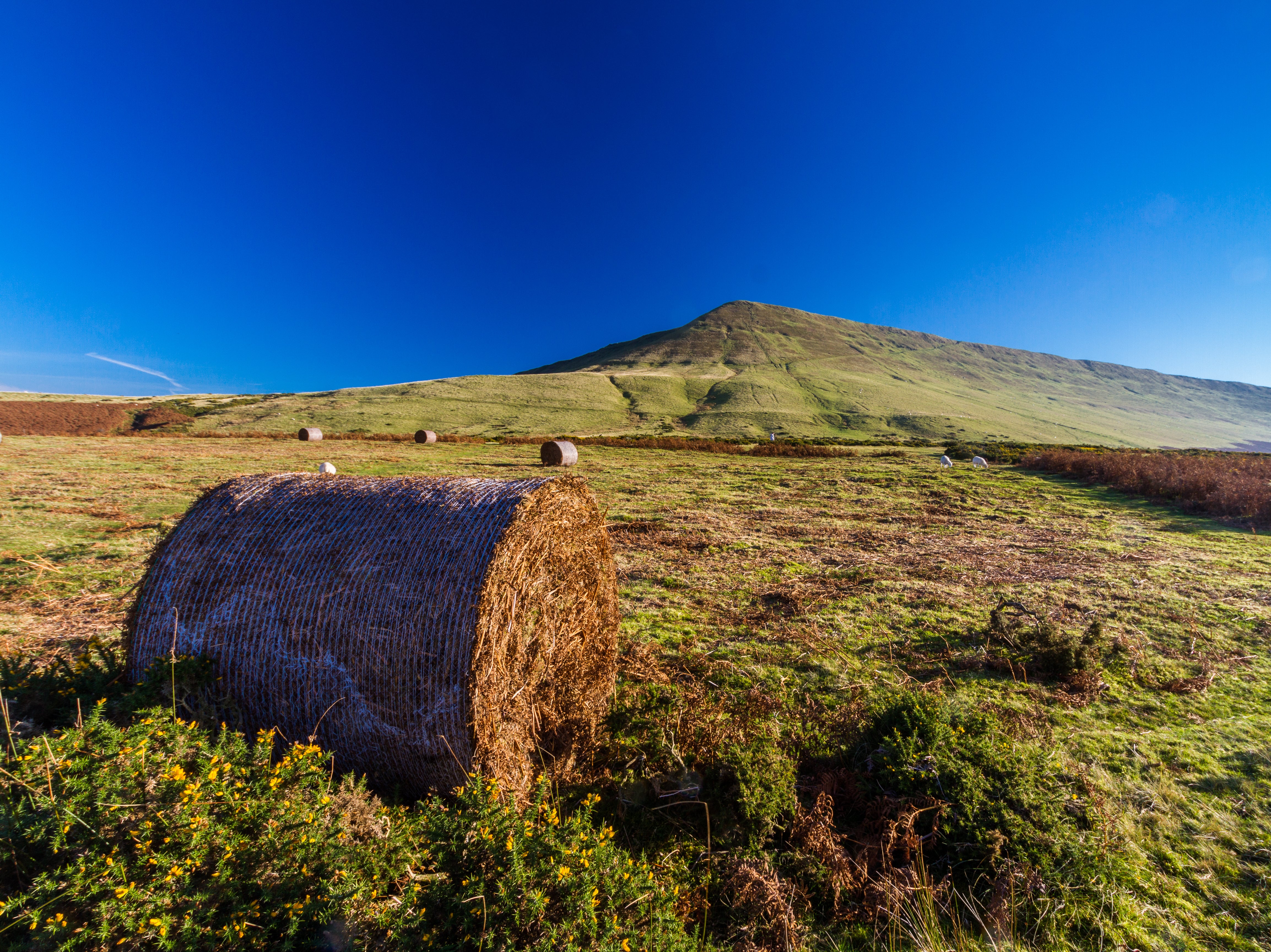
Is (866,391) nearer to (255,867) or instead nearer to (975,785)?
(975,785)

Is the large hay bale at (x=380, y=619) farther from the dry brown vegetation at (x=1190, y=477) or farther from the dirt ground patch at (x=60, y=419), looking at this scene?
the dirt ground patch at (x=60, y=419)

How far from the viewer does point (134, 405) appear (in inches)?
2830

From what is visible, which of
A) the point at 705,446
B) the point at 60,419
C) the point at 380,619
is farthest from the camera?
the point at 60,419

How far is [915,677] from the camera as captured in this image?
6.66 metres

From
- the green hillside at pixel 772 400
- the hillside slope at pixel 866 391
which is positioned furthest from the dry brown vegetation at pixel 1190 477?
the hillside slope at pixel 866 391

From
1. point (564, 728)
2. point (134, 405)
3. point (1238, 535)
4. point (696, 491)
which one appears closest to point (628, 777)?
point (564, 728)

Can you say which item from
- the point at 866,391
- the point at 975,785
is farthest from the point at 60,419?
the point at 866,391

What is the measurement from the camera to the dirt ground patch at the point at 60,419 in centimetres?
4694

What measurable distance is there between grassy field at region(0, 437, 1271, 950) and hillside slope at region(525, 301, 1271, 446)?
52.9 m

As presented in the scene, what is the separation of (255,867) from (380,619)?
163 cm

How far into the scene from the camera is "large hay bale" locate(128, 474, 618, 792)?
12.8 ft

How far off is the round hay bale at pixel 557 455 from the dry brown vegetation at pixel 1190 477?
27900 millimetres

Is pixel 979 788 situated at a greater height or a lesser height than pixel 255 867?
lesser

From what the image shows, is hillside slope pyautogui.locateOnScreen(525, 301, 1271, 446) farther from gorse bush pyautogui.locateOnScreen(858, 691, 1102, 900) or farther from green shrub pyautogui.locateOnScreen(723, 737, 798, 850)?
green shrub pyautogui.locateOnScreen(723, 737, 798, 850)
